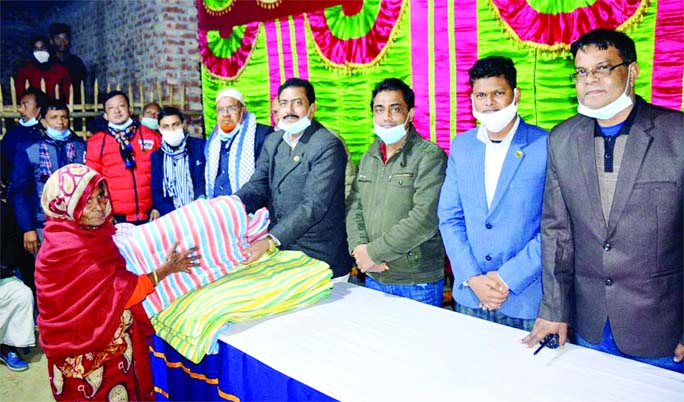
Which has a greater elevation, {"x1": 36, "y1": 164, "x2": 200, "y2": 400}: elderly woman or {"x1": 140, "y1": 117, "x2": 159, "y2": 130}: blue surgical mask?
{"x1": 140, "y1": 117, "x2": 159, "y2": 130}: blue surgical mask

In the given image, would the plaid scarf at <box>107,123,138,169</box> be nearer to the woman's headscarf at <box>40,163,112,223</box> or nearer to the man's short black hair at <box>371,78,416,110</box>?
the woman's headscarf at <box>40,163,112,223</box>

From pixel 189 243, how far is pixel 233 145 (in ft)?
4.95

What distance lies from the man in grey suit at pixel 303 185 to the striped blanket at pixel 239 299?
0.21 meters

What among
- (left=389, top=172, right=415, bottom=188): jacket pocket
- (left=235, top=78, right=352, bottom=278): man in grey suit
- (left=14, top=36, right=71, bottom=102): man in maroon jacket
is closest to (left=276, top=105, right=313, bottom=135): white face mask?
(left=235, top=78, right=352, bottom=278): man in grey suit

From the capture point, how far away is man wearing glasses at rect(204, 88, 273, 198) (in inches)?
130

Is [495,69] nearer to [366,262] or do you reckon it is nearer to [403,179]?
[403,179]

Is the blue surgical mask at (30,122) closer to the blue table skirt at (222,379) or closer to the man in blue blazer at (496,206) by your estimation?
the blue table skirt at (222,379)

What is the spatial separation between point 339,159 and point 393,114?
0.33m

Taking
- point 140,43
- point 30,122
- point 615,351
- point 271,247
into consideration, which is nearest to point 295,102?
point 271,247

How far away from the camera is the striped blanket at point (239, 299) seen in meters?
1.80

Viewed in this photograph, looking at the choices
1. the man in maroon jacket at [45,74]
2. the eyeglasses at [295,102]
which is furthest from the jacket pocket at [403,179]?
the man in maroon jacket at [45,74]

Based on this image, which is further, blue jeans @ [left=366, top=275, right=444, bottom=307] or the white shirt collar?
blue jeans @ [left=366, top=275, right=444, bottom=307]

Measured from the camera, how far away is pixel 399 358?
4.90 feet

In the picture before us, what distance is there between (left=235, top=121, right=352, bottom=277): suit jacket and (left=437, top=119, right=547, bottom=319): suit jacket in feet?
1.95
